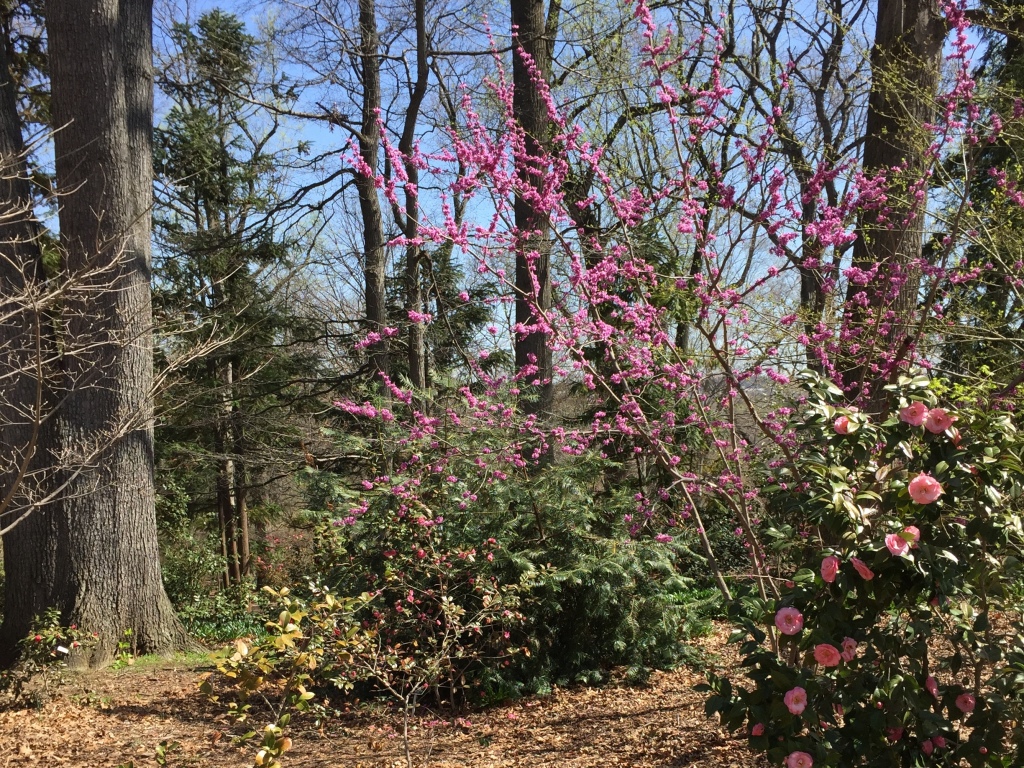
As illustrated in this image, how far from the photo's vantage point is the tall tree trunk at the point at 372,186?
33.0 feet

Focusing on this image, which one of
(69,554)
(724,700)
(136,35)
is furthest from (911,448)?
(136,35)

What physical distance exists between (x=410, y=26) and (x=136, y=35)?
13.2 feet

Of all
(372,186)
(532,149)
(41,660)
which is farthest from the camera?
(372,186)

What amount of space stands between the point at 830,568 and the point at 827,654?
9.6 inches

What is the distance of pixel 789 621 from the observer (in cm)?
229

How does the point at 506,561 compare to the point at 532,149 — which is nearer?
the point at 506,561

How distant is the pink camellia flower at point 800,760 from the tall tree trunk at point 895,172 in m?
2.16

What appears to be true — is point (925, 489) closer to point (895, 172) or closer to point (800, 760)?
point (800, 760)

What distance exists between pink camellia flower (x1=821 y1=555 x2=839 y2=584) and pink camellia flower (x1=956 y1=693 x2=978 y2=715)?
60 centimetres

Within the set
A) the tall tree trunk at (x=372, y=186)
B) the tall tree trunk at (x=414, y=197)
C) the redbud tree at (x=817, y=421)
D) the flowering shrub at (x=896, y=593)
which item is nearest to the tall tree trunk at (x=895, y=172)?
the redbud tree at (x=817, y=421)

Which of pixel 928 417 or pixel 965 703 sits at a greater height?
pixel 928 417

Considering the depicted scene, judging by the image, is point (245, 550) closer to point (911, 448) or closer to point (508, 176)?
point (508, 176)

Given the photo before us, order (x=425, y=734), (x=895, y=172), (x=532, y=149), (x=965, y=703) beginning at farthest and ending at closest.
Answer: (x=532, y=149)
(x=895, y=172)
(x=425, y=734)
(x=965, y=703)

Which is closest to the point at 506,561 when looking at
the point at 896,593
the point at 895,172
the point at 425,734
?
the point at 425,734
